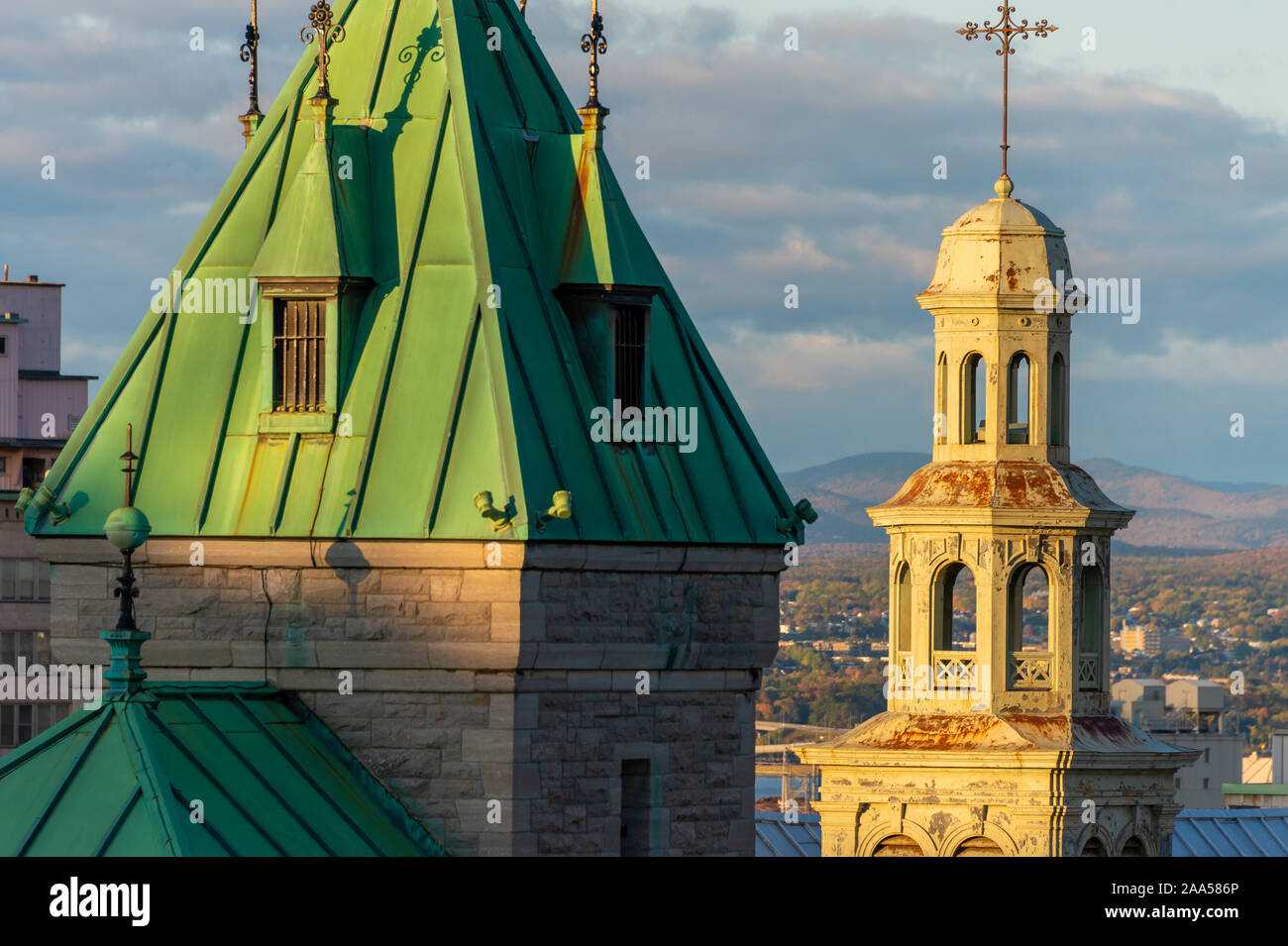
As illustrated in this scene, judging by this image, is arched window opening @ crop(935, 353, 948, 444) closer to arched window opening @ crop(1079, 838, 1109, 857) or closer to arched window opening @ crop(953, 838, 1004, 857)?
arched window opening @ crop(953, 838, 1004, 857)

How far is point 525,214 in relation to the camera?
122 feet

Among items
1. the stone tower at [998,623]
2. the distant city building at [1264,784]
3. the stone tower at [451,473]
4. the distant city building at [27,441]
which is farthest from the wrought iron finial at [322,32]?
the distant city building at [1264,784]

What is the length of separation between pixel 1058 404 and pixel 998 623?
4.69 metres

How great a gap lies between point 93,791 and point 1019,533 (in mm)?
42422

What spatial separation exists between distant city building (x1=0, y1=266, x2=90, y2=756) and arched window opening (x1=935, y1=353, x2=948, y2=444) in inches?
1125

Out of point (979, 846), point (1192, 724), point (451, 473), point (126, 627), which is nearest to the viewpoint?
point (126, 627)

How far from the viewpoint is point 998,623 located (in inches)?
2869

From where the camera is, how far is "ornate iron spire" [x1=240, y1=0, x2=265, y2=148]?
1554 inches

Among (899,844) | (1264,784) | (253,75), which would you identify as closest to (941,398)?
(899,844)

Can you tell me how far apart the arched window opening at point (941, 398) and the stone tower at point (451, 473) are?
35062 mm

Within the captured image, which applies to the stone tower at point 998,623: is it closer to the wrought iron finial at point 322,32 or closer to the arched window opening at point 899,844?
the arched window opening at point 899,844

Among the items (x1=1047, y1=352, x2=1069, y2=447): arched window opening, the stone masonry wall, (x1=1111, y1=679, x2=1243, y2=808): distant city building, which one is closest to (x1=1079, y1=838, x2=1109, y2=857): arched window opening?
(x1=1047, y1=352, x2=1069, y2=447): arched window opening

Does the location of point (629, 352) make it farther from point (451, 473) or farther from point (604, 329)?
point (451, 473)
